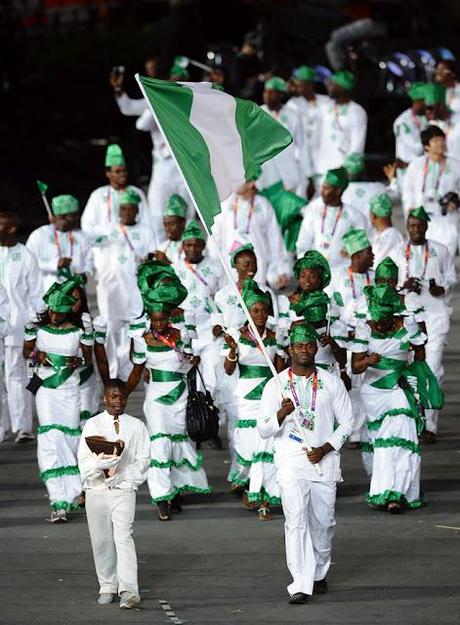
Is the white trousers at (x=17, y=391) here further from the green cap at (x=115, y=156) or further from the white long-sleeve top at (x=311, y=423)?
the white long-sleeve top at (x=311, y=423)

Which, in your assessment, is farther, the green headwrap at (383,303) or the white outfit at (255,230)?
the white outfit at (255,230)

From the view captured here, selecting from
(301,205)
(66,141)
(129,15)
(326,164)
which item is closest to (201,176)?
(301,205)

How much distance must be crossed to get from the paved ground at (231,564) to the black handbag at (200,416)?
577mm

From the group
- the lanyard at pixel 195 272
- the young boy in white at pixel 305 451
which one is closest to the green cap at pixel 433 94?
the lanyard at pixel 195 272

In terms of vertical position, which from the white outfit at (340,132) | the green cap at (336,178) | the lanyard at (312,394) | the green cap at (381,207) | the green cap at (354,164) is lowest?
the lanyard at (312,394)

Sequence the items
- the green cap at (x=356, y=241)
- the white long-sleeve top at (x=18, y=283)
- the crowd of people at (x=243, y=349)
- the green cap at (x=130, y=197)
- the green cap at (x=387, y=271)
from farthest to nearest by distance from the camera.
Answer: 1. the green cap at (x=130, y=197)
2. the white long-sleeve top at (x=18, y=283)
3. the green cap at (x=356, y=241)
4. the green cap at (x=387, y=271)
5. the crowd of people at (x=243, y=349)

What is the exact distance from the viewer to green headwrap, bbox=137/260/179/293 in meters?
13.9

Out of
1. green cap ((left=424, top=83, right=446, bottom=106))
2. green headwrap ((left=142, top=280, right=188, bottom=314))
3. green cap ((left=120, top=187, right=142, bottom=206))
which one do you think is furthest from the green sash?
green cap ((left=424, top=83, right=446, bottom=106))

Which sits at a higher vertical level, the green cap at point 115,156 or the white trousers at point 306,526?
the green cap at point 115,156

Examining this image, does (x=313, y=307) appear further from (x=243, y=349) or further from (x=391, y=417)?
(x=391, y=417)

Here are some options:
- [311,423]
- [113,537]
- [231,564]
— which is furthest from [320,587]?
[113,537]

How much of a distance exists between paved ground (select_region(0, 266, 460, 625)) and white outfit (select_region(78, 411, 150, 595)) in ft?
0.66

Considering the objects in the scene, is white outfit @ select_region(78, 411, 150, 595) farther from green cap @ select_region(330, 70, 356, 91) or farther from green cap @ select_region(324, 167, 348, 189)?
→ green cap @ select_region(330, 70, 356, 91)

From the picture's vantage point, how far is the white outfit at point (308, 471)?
1152 cm
